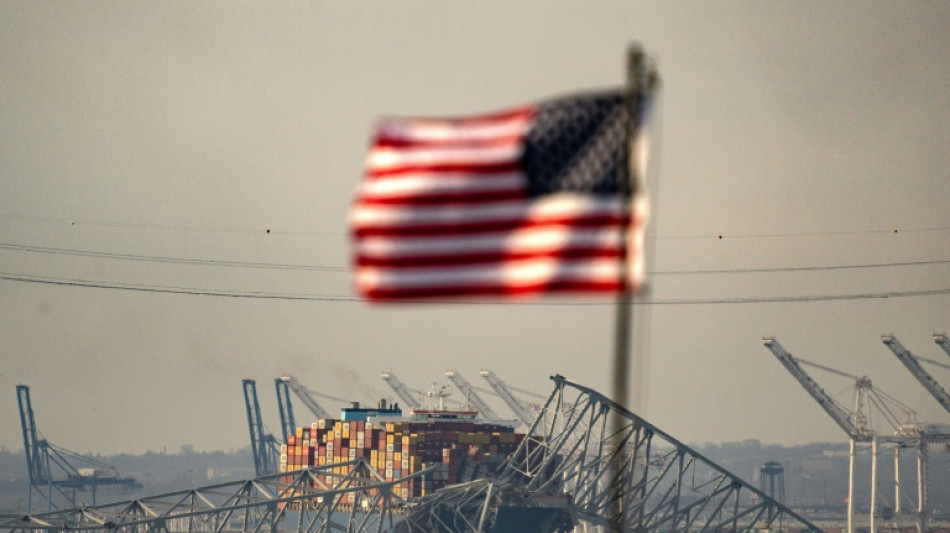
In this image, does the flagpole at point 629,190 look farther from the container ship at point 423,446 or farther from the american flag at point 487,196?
the container ship at point 423,446

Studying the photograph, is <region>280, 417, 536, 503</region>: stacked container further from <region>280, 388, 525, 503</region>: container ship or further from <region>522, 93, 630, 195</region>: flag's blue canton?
<region>522, 93, 630, 195</region>: flag's blue canton

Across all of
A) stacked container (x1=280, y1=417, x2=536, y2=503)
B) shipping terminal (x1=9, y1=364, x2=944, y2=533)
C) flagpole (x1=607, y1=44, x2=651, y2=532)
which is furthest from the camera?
stacked container (x1=280, y1=417, x2=536, y2=503)

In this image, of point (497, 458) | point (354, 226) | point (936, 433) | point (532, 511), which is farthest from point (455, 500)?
point (354, 226)

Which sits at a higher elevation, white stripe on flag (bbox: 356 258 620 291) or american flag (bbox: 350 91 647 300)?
american flag (bbox: 350 91 647 300)

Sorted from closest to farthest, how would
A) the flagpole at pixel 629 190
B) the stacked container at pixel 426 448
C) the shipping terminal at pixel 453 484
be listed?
the flagpole at pixel 629 190, the shipping terminal at pixel 453 484, the stacked container at pixel 426 448

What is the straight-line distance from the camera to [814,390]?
187m

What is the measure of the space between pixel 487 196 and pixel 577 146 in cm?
148

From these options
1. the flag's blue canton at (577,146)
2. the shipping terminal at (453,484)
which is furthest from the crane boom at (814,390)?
the flag's blue canton at (577,146)

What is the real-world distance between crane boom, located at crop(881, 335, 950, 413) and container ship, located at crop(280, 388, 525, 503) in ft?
172

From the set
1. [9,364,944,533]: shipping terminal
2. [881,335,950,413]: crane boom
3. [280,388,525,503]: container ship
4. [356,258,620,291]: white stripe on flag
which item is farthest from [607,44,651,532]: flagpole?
[881,335,950,413]: crane boom

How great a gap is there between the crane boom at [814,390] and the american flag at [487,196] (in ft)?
562

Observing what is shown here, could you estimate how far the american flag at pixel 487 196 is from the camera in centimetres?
2075

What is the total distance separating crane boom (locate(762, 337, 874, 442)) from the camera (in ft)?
613

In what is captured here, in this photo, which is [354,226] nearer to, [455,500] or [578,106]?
[578,106]
